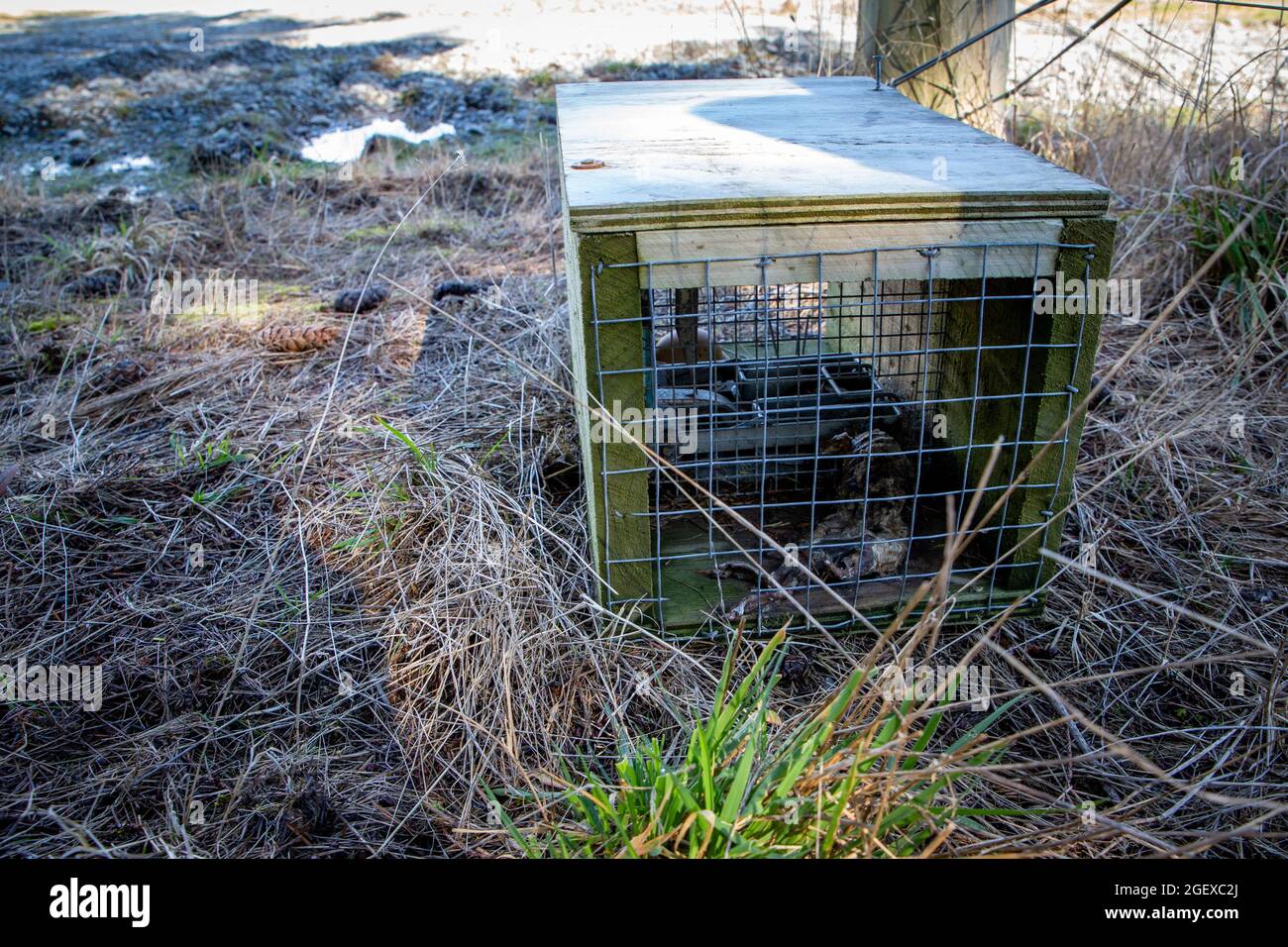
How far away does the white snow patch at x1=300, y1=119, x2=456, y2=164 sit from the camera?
5.80 meters

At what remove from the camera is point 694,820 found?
1.26m

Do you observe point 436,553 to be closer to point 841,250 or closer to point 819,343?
point 819,343

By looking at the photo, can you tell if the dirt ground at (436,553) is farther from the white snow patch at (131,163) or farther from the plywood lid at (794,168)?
the white snow patch at (131,163)

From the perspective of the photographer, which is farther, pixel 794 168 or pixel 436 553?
pixel 436 553

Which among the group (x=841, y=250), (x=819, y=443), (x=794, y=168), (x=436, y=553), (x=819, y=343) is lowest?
(x=436, y=553)

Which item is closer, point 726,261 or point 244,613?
point 726,261

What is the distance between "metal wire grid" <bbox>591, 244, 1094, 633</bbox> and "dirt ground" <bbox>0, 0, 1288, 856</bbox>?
197 millimetres

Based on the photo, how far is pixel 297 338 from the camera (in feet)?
10.8

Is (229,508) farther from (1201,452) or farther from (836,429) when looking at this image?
(1201,452)

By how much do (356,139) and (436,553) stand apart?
499 cm

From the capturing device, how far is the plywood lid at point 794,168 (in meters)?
1.65

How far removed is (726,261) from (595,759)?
3.21 ft

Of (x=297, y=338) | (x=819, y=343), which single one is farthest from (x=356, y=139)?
(x=819, y=343)
